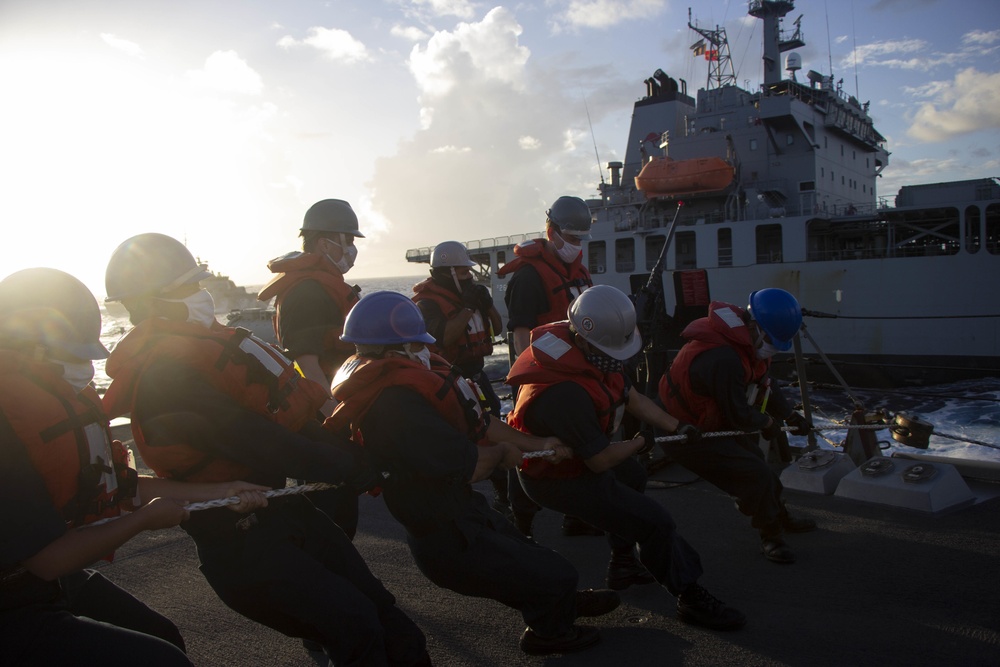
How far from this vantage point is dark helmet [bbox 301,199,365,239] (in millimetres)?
3936

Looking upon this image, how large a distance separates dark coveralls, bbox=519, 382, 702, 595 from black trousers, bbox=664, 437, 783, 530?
81 cm

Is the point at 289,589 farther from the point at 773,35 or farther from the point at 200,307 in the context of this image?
the point at 773,35

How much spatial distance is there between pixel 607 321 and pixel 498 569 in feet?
4.12

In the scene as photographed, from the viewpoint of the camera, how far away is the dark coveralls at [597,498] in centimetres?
335

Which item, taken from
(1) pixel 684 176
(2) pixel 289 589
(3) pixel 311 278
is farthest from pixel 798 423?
(1) pixel 684 176

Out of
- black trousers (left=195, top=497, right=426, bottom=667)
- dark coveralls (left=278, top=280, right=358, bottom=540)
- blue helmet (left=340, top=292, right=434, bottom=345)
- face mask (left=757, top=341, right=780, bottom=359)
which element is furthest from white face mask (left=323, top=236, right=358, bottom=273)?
face mask (left=757, top=341, right=780, bottom=359)

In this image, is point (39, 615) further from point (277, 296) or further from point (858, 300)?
point (858, 300)

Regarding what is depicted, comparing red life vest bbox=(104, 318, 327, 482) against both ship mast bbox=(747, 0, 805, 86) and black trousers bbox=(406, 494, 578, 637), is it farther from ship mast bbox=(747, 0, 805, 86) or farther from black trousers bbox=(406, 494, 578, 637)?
ship mast bbox=(747, 0, 805, 86)

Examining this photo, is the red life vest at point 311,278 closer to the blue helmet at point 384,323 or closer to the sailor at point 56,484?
the blue helmet at point 384,323

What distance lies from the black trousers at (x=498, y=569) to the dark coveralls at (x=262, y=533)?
395 millimetres

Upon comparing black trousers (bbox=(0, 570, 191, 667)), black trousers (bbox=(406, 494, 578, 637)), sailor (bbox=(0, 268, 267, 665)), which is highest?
sailor (bbox=(0, 268, 267, 665))

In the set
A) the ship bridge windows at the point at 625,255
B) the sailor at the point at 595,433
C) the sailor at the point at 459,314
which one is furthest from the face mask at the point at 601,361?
the ship bridge windows at the point at 625,255

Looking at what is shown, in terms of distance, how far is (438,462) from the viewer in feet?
8.97

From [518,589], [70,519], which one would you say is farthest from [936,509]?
[70,519]
